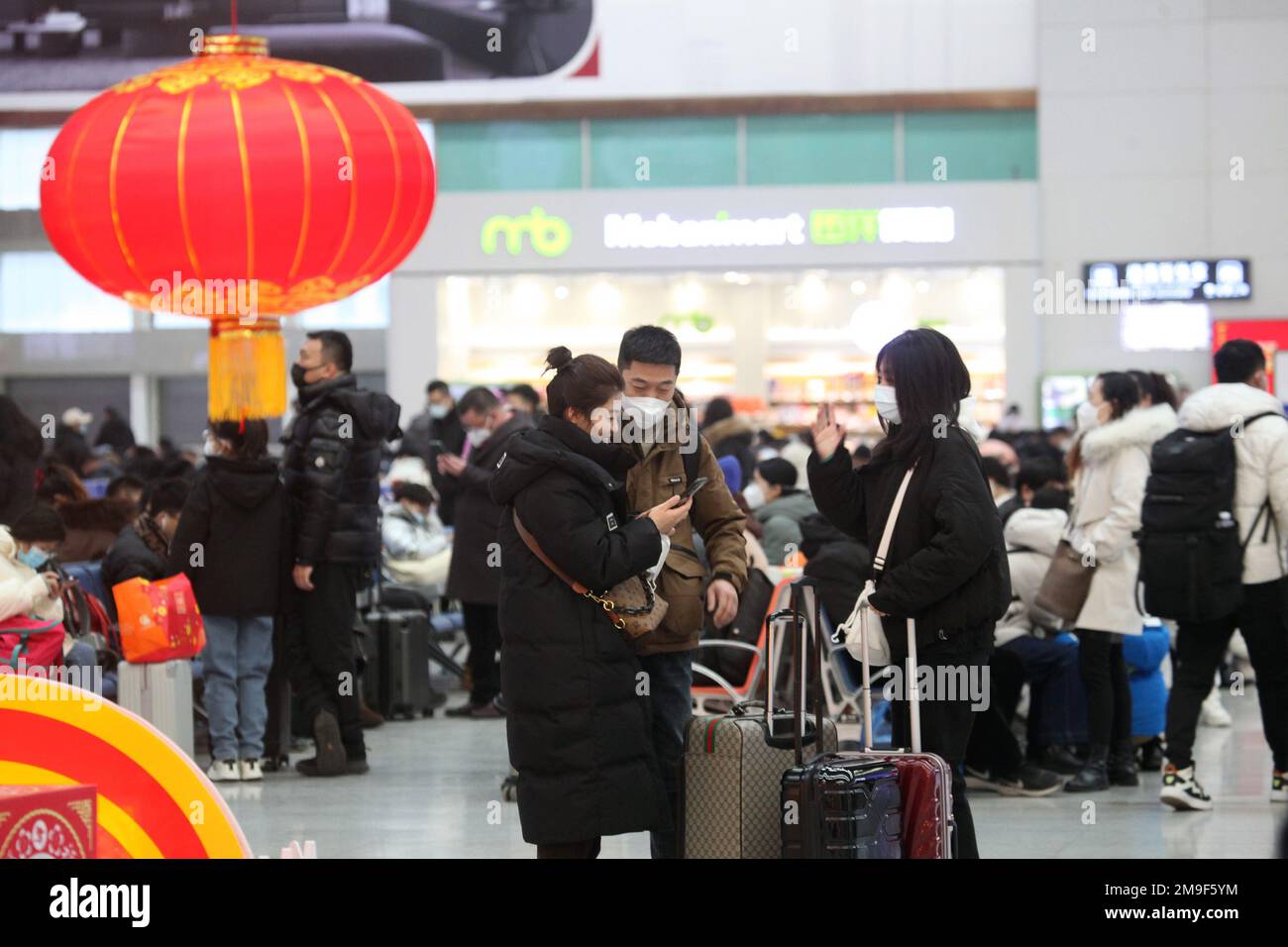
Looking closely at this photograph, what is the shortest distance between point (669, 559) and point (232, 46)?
174 inches

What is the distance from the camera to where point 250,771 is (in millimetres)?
8062

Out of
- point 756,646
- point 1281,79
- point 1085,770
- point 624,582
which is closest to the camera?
point 624,582

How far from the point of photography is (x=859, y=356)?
21.4 metres

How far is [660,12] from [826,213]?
10.3ft

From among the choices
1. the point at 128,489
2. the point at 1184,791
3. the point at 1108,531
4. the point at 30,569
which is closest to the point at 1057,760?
the point at 1184,791

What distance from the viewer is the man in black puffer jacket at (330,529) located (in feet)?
26.7

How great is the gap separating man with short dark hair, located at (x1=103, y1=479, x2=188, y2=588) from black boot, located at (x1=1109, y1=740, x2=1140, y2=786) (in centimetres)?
443

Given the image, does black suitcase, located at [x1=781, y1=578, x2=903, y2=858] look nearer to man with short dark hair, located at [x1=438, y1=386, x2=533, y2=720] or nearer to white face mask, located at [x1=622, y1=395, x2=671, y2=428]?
white face mask, located at [x1=622, y1=395, x2=671, y2=428]

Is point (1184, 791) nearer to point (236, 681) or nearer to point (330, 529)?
point (330, 529)

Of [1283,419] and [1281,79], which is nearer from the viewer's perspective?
[1283,419]

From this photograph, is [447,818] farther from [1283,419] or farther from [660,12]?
[660,12]

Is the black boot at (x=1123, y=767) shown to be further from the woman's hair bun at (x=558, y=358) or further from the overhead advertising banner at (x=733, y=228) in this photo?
the overhead advertising banner at (x=733, y=228)

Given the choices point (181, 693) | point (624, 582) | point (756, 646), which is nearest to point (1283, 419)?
point (756, 646)

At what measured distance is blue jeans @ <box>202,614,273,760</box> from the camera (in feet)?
26.2
